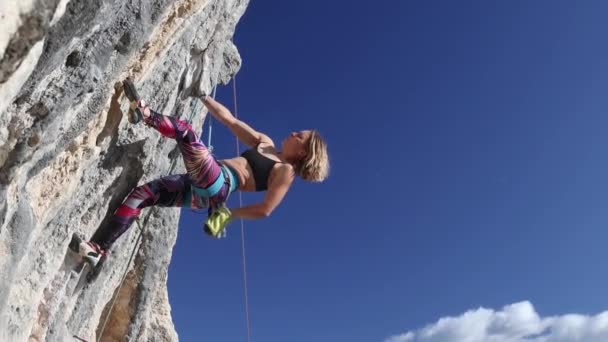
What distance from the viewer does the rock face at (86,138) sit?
3803mm

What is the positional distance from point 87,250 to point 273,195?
7.32ft

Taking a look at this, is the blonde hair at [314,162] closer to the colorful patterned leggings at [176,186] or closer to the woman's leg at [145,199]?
the colorful patterned leggings at [176,186]

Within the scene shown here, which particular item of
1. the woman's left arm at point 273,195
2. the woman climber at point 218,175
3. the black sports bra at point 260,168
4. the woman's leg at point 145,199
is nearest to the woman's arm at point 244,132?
the woman climber at point 218,175

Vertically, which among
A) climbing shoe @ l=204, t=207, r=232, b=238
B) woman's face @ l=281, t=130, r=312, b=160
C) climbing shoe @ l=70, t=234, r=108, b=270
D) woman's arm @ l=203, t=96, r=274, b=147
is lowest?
climbing shoe @ l=204, t=207, r=232, b=238

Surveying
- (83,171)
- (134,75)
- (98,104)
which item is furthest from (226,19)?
(98,104)

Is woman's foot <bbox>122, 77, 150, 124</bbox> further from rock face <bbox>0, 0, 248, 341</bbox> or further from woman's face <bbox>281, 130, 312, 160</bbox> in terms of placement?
woman's face <bbox>281, 130, 312, 160</bbox>

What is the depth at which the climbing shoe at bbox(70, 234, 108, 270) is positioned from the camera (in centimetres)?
684

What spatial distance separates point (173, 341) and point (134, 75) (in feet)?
22.5

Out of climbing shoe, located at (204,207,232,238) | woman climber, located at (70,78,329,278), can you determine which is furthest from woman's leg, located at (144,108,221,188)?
climbing shoe, located at (204,207,232,238)

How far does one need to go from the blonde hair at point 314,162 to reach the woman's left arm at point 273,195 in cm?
14

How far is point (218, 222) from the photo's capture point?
20.7 feet

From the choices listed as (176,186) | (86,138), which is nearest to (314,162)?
(176,186)

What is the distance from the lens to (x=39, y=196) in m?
5.77

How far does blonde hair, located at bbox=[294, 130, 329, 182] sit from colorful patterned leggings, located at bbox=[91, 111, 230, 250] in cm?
84
